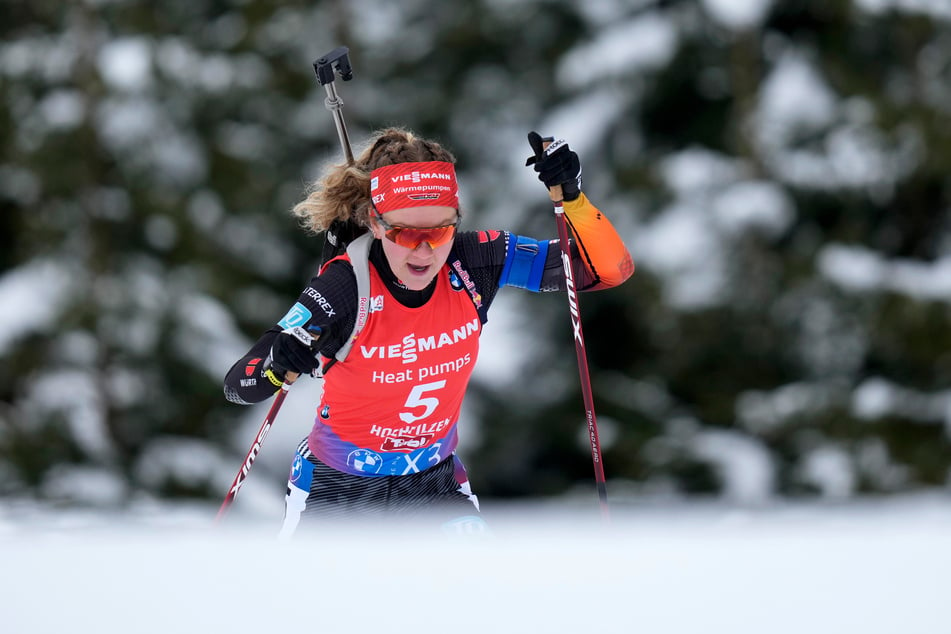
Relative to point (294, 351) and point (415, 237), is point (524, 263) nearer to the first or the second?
point (415, 237)

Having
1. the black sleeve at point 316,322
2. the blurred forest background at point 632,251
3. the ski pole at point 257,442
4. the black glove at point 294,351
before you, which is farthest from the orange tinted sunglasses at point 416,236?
the blurred forest background at point 632,251

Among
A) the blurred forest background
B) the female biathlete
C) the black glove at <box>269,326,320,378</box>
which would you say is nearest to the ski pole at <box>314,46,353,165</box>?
the female biathlete

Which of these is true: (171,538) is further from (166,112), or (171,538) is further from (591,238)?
(166,112)

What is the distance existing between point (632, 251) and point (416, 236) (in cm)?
818

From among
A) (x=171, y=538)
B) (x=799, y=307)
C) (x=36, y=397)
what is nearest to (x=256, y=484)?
(x=36, y=397)

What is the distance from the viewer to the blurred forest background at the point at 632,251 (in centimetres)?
1075

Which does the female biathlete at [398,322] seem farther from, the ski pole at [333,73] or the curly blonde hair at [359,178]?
the ski pole at [333,73]

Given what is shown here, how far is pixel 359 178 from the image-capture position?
3.52 metres

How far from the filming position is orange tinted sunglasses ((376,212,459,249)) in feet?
10.8

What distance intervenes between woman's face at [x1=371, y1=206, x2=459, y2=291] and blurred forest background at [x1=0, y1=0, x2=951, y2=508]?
7.67 metres

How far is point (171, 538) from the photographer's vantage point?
4.91ft

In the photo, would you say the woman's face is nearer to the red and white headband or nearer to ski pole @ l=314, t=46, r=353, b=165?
the red and white headband

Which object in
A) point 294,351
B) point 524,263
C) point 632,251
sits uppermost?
point 632,251

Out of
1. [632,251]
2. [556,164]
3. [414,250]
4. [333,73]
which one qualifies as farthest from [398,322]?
[632,251]
